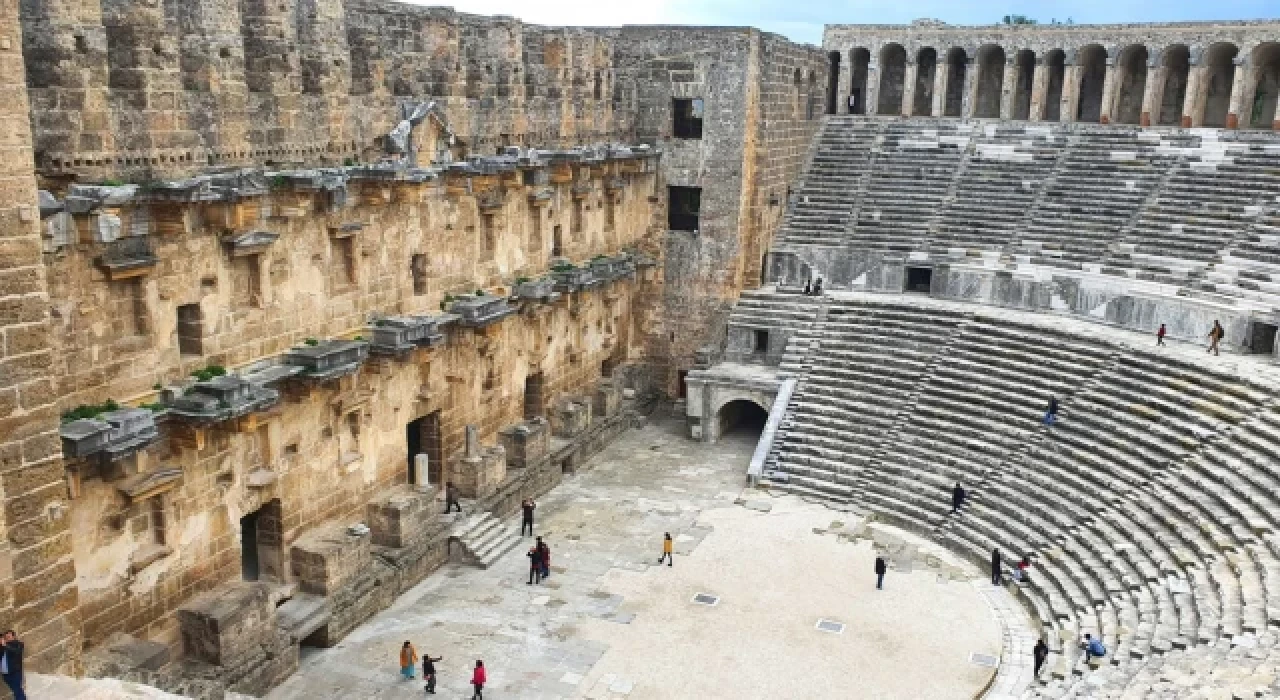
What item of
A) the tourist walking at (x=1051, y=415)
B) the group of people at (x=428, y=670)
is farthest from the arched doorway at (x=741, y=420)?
the group of people at (x=428, y=670)

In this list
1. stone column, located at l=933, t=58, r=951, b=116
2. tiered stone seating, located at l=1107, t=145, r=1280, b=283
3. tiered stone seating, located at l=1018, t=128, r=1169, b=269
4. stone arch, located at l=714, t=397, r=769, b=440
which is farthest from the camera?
stone column, located at l=933, t=58, r=951, b=116

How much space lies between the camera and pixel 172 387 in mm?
13461

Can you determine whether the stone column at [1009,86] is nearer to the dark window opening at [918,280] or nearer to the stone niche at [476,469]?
the dark window opening at [918,280]

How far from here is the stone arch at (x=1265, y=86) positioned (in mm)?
28150

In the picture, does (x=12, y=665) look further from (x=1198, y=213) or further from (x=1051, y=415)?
(x=1198, y=213)

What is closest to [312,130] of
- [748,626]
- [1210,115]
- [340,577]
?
[340,577]

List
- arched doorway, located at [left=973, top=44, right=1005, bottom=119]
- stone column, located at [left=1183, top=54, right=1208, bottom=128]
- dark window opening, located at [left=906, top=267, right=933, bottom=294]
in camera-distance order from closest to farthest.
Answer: dark window opening, located at [left=906, top=267, right=933, bottom=294], stone column, located at [left=1183, top=54, right=1208, bottom=128], arched doorway, located at [left=973, top=44, right=1005, bottom=119]

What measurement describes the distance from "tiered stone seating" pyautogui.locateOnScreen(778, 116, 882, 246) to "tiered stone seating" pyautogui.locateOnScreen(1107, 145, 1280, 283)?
702 cm

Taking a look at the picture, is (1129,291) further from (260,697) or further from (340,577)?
(260,697)

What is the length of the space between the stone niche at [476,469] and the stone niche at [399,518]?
165cm

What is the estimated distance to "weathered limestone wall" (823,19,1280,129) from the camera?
2838cm

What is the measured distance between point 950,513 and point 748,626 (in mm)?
5490

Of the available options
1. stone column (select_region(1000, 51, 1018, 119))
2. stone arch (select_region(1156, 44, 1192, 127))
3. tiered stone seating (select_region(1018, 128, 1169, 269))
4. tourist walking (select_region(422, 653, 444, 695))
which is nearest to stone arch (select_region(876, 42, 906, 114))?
stone column (select_region(1000, 51, 1018, 119))

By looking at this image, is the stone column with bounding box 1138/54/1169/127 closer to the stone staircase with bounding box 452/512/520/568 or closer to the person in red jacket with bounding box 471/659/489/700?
the stone staircase with bounding box 452/512/520/568
